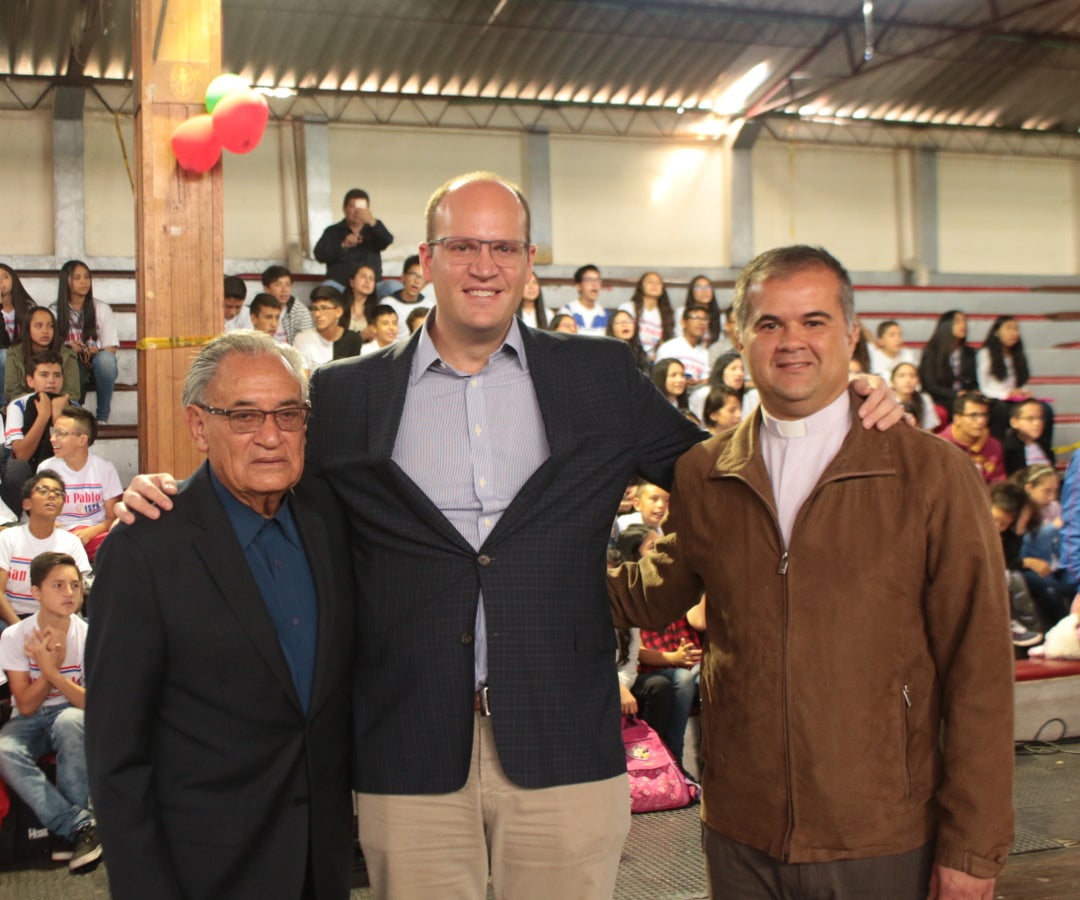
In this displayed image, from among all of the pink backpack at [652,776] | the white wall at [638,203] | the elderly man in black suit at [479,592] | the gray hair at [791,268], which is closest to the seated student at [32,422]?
the pink backpack at [652,776]

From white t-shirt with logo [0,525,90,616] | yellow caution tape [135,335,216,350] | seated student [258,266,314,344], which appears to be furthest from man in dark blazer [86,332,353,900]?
seated student [258,266,314,344]

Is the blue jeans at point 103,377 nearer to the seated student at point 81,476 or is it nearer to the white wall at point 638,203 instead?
the seated student at point 81,476

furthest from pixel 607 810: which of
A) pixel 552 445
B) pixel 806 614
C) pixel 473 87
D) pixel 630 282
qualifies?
pixel 473 87

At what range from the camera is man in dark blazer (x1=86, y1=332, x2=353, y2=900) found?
179cm

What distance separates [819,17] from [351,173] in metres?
4.90

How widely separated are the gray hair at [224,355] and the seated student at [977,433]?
19.9 feet

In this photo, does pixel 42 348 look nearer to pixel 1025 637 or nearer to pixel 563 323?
pixel 563 323

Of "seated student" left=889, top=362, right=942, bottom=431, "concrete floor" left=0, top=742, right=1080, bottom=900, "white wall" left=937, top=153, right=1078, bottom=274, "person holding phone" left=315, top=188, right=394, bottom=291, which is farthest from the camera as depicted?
"white wall" left=937, top=153, right=1078, bottom=274

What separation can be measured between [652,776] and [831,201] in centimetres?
1091

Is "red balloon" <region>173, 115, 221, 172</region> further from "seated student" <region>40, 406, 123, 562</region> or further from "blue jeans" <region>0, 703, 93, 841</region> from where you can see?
"seated student" <region>40, 406, 123, 562</region>

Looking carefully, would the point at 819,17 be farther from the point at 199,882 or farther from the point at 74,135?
the point at 199,882

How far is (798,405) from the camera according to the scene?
1.96 metres

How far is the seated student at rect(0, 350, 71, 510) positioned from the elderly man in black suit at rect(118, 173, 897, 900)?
13.9 feet

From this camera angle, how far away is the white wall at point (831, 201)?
537 inches
